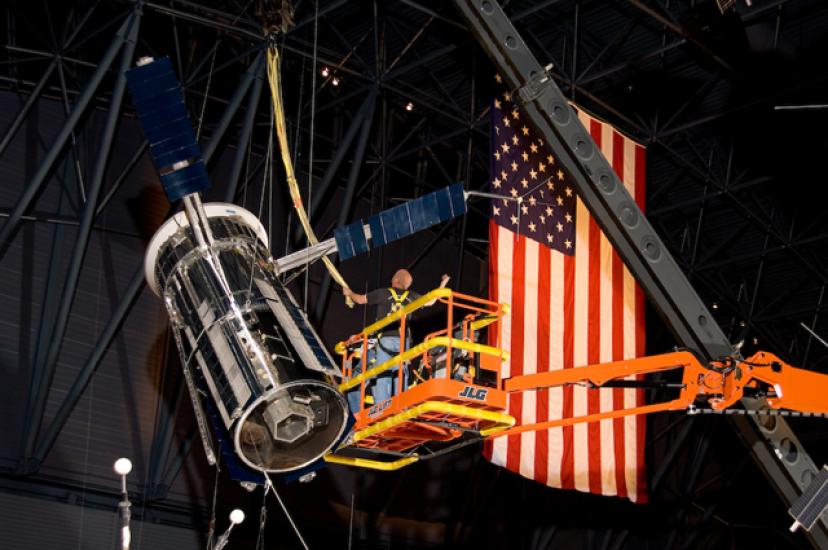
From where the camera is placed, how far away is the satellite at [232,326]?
14.0 metres

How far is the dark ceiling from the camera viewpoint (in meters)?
24.1

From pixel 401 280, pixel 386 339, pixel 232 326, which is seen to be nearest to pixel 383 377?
pixel 386 339

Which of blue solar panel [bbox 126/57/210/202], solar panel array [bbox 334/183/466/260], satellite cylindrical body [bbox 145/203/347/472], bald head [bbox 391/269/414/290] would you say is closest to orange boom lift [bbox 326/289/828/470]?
satellite cylindrical body [bbox 145/203/347/472]

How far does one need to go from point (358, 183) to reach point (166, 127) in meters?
15.5

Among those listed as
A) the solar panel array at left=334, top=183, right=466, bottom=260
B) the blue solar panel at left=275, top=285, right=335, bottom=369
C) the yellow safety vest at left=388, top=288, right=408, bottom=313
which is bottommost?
the blue solar panel at left=275, top=285, right=335, bottom=369

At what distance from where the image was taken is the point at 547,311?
22.0 metres

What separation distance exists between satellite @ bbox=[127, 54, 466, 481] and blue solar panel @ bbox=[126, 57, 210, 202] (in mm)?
14

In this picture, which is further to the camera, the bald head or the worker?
the bald head

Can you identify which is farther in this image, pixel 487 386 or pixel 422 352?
pixel 487 386

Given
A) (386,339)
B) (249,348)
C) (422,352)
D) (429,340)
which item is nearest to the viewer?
(249,348)

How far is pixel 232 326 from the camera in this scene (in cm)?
1429

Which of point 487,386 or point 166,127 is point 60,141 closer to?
point 166,127

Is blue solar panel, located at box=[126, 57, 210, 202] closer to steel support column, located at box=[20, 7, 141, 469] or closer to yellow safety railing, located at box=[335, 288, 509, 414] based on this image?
yellow safety railing, located at box=[335, 288, 509, 414]

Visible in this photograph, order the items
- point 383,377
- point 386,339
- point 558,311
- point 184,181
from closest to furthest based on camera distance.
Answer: point 184,181 → point 383,377 → point 386,339 → point 558,311
